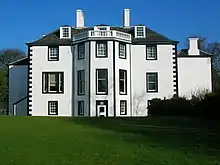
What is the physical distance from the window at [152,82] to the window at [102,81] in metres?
5.44

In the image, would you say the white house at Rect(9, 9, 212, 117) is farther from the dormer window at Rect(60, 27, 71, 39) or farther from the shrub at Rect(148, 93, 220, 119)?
the shrub at Rect(148, 93, 220, 119)

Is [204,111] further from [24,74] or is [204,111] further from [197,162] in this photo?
[24,74]

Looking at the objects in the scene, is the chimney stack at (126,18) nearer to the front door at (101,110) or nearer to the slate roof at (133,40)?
the slate roof at (133,40)

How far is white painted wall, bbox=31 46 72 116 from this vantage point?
45.0 metres

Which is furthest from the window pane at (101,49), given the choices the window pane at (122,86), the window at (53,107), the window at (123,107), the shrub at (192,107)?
the shrub at (192,107)

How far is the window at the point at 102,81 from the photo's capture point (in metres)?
42.5

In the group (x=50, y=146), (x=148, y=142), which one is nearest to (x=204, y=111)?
(x=148, y=142)

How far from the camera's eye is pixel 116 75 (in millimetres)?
42844

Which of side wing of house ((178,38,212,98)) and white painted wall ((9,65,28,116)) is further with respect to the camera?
white painted wall ((9,65,28,116))

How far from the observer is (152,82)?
45.8 m

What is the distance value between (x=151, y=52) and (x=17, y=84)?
54.8 feet

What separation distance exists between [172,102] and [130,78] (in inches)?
530

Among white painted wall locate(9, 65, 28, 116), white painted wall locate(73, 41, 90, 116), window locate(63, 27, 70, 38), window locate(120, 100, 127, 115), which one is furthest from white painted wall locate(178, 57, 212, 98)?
white painted wall locate(9, 65, 28, 116)

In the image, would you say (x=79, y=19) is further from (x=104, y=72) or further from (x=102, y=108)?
(x=102, y=108)
